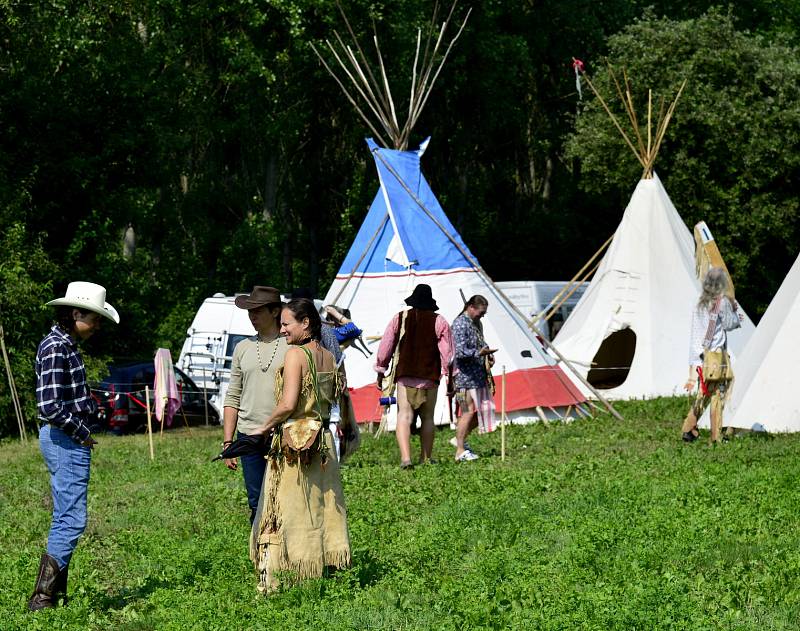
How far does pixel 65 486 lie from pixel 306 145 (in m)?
32.1

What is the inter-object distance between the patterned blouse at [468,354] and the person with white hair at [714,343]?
2.38 meters

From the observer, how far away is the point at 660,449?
1322 cm

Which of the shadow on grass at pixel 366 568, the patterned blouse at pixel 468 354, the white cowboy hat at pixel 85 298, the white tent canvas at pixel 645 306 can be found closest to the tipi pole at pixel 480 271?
the white tent canvas at pixel 645 306

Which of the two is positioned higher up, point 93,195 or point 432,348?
point 93,195

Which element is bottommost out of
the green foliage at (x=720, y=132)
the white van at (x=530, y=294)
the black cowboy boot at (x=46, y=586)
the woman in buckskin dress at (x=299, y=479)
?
the black cowboy boot at (x=46, y=586)

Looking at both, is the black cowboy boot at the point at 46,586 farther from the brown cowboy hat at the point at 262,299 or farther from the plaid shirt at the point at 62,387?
the brown cowboy hat at the point at 262,299

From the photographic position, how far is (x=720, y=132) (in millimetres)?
30609

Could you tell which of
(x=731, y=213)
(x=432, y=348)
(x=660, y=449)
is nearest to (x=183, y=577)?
(x=432, y=348)

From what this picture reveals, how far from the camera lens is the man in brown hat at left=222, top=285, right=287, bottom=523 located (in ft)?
25.6

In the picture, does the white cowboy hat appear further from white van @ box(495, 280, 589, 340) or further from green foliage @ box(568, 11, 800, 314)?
green foliage @ box(568, 11, 800, 314)

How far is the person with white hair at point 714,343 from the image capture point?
45.0 feet

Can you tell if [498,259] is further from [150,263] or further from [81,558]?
[81,558]

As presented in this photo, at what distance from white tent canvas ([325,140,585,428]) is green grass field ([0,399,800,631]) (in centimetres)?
355

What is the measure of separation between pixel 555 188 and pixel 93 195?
72.8 feet
